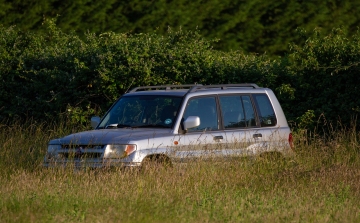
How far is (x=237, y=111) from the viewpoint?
11.5 meters

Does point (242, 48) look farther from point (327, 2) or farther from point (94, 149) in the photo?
point (94, 149)

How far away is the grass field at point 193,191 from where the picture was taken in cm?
830

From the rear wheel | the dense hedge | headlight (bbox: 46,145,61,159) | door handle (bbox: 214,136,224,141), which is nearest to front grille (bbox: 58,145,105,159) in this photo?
headlight (bbox: 46,145,61,159)

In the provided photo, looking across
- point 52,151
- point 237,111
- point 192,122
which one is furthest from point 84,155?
point 237,111

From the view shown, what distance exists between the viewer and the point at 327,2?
23344 millimetres

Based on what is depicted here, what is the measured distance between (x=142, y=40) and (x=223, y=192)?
7481 millimetres

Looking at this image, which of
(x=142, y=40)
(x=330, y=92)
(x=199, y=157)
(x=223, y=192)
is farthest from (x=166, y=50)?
(x=223, y=192)

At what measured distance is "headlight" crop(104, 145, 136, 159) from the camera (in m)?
10.2

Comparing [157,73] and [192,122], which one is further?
[157,73]

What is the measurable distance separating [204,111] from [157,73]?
501 centimetres

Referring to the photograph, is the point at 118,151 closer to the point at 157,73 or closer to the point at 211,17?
the point at 157,73

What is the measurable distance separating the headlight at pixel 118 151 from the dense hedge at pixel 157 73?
5.49 m

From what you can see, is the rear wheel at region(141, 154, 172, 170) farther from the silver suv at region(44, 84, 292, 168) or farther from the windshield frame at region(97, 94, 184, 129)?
the windshield frame at region(97, 94, 184, 129)

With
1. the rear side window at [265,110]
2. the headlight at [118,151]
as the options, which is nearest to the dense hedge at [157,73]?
the rear side window at [265,110]
